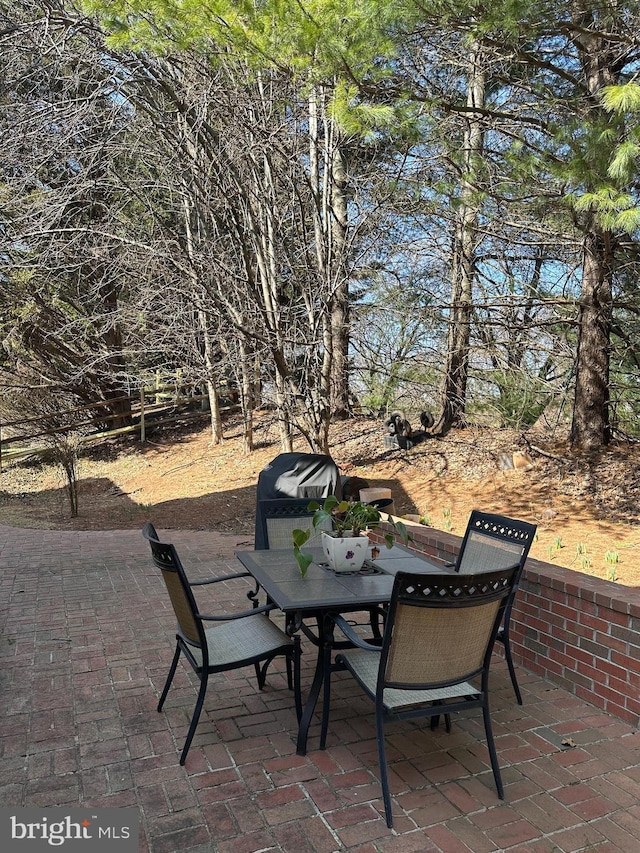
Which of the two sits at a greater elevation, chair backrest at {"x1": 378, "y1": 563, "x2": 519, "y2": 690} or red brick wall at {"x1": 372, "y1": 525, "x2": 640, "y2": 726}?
chair backrest at {"x1": 378, "y1": 563, "x2": 519, "y2": 690}

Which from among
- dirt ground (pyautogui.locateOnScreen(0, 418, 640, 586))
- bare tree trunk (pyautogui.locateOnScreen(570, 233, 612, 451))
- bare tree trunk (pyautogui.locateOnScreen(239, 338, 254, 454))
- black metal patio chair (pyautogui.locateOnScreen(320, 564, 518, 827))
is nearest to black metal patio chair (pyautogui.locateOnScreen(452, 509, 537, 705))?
black metal patio chair (pyautogui.locateOnScreen(320, 564, 518, 827))

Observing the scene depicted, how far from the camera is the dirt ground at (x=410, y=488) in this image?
20.7ft

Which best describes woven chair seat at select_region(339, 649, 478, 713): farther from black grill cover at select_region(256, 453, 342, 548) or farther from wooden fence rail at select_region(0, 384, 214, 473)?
wooden fence rail at select_region(0, 384, 214, 473)

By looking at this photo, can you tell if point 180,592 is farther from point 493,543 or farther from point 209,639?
point 493,543

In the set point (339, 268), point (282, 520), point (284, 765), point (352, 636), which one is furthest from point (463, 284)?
point (284, 765)

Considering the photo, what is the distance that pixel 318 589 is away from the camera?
284 cm

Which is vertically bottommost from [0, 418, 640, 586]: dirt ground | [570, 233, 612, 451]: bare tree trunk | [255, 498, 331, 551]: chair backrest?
[0, 418, 640, 586]: dirt ground

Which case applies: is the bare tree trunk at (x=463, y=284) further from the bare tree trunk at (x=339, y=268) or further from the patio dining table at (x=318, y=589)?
the patio dining table at (x=318, y=589)

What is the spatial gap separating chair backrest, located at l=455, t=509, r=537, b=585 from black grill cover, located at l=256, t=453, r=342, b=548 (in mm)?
3400

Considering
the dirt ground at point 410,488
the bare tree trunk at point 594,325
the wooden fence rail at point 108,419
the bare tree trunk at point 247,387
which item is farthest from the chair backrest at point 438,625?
the wooden fence rail at point 108,419

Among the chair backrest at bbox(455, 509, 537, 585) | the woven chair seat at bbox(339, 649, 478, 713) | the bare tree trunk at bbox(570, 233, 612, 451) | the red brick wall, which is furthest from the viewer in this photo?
the bare tree trunk at bbox(570, 233, 612, 451)

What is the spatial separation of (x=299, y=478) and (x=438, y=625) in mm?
4778

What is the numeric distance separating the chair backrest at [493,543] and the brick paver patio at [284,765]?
619 mm

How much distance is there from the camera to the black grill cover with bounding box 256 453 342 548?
22.8ft
